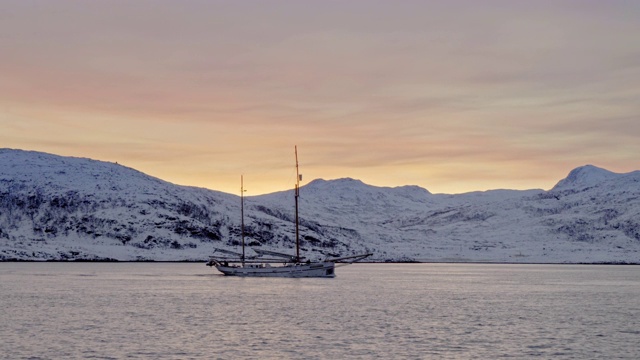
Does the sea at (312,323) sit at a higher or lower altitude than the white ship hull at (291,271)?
lower

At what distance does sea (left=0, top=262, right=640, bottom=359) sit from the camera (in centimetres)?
5550

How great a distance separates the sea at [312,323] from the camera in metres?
55.5

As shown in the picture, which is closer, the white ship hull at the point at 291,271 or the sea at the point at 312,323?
the sea at the point at 312,323

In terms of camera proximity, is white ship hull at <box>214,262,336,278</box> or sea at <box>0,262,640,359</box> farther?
white ship hull at <box>214,262,336,278</box>

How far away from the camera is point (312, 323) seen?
238 ft

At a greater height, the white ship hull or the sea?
the white ship hull

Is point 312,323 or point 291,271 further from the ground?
point 291,271

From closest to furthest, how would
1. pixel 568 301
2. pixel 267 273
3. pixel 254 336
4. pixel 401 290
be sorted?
pixel 254 336 < pixel 568 301 < pixel 401 290 < pixel 267 273

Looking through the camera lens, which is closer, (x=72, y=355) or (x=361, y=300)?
(x=72, y=355)

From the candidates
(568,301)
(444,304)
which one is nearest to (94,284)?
(444,304)

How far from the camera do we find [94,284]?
422 feet

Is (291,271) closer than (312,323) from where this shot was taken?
No

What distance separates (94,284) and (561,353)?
88451 millimetres

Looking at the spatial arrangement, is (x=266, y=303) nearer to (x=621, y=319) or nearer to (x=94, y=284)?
(x=621, y=319)
